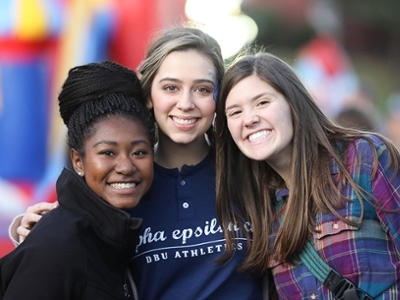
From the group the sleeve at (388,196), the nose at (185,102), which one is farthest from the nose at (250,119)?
the sleeve at (388,196)

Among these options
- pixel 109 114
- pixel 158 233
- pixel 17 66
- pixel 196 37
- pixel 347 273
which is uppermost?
pixel 17 66

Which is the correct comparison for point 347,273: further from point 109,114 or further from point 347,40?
point 347,40

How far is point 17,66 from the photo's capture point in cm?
473

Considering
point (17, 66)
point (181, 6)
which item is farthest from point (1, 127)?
point (181, 6)

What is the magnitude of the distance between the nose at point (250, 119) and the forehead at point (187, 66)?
1.08ft

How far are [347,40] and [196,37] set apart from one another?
73.3 ft

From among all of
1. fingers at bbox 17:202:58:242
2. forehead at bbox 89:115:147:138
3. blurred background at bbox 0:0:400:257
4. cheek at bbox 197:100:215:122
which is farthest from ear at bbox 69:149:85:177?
blurred background at bbox 0:0:400:257

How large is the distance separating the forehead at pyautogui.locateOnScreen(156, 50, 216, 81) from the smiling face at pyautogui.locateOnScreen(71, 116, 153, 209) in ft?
1.52

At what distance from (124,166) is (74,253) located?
0.42 meters

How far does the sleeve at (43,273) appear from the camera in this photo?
8.25 ft

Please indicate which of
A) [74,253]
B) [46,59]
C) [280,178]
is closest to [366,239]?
[280,178]

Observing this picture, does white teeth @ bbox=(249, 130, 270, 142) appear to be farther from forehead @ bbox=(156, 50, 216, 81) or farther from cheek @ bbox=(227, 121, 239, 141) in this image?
forehead @ bbox=(156, 50, 216, 81)

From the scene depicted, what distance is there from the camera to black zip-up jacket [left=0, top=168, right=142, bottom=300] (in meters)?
2.54

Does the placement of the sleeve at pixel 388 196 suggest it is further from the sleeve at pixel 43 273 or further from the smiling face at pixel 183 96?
the sleeve at pixel 43 273
